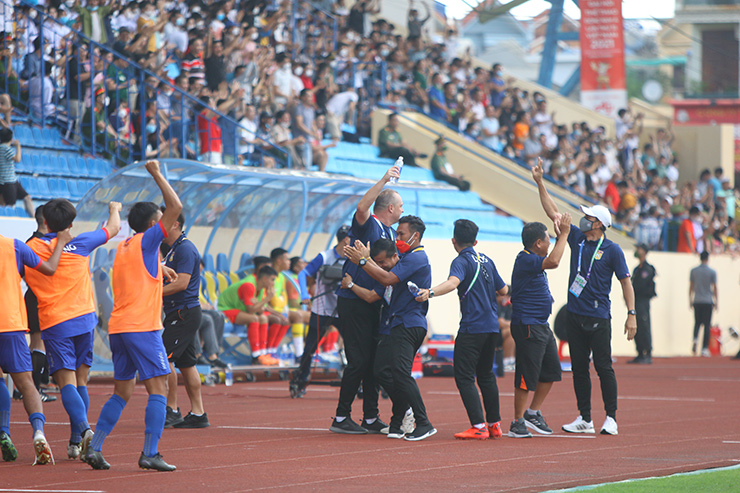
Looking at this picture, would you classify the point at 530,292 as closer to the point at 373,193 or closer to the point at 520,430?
the point at 520,430

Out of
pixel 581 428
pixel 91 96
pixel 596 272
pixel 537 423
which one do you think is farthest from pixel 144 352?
pixel 91 96

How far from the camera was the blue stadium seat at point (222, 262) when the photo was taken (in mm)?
17938

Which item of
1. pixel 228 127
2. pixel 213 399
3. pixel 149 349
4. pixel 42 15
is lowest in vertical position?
pixel 213 399

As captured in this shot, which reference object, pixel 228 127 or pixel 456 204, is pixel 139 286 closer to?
pixel 228 127

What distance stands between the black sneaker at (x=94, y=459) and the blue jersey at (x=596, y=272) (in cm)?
473

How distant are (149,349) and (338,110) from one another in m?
18.5

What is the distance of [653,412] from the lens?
1276cm

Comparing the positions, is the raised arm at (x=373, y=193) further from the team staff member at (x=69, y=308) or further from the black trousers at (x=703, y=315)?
the black trousers at (x=703, y=315)

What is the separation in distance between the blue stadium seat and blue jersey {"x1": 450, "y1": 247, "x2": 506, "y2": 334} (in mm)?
8398

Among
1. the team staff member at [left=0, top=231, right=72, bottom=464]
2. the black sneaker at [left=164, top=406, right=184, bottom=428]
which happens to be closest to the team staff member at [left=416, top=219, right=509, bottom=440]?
the black sneaker at [left=164, top=406, right=184, bottom=428]

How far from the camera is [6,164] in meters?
15.9

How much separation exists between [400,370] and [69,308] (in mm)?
2774

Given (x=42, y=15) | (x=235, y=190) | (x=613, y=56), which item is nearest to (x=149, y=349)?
(x=235, y=190)

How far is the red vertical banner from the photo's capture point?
3456 cm
